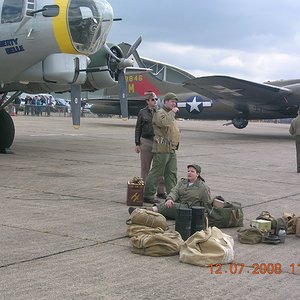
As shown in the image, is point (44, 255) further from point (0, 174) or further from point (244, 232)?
point (0, 174)

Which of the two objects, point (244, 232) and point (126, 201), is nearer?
point (244, 232)

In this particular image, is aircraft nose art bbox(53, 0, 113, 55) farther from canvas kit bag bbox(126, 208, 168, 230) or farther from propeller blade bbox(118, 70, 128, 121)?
A: canvas kit bag bbox(126, 208, 168, 230)

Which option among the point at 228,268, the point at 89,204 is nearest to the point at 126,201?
the point at 89,204

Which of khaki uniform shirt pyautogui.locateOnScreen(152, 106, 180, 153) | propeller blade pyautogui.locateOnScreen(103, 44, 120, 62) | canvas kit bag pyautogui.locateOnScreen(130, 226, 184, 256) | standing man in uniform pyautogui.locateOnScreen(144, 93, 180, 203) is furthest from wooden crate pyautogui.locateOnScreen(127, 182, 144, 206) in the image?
propeller blade pyautogui.locateOnScreen(103, 44, 120, 62)

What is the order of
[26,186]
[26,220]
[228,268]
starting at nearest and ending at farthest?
[228,268], [26,220], [26,186]

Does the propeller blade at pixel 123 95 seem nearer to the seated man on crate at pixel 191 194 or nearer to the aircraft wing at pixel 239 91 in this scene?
the seated man on crate at pixel 191 194

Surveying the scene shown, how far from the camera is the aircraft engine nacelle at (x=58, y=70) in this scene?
12.3m

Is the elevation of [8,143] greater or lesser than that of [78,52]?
lesser

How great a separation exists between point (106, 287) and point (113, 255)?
0.99 metres

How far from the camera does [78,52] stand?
1222 centimetres

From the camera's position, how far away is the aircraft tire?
14.4 metres
